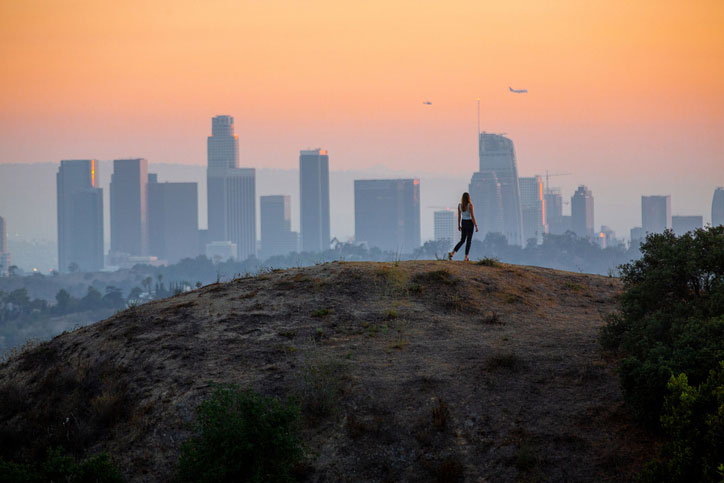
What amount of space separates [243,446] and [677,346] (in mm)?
6733

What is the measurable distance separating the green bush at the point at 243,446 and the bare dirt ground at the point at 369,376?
97cm

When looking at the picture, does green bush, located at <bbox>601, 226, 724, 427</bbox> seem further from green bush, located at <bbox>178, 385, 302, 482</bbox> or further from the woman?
the woman

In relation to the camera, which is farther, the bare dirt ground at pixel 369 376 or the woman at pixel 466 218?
the woman at pixel 466 218

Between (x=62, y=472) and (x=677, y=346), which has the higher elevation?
(x=677, y=346)

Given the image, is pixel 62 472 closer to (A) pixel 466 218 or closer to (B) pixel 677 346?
(B) pixel 677 346

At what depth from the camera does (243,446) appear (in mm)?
10008

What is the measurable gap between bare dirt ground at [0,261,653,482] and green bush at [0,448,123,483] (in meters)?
1.30

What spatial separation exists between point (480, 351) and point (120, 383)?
7.52 meters

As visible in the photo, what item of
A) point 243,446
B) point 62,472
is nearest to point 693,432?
point 243,446

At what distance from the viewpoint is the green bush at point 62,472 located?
10.2 m

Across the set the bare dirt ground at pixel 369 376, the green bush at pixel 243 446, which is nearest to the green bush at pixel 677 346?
the bare dirt ground at pixel 369 376

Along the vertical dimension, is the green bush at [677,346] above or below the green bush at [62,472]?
above

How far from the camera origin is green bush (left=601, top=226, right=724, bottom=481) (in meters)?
9.08

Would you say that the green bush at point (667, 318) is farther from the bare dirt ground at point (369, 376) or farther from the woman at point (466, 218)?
the woman at point (466, 218)
